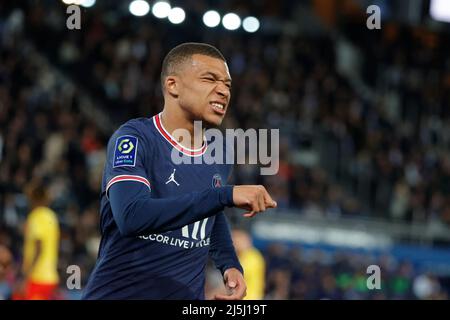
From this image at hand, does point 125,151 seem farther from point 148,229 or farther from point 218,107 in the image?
point 218,107

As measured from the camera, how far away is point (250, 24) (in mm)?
20609

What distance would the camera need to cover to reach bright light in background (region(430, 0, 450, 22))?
54.7 ft

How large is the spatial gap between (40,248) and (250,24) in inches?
451

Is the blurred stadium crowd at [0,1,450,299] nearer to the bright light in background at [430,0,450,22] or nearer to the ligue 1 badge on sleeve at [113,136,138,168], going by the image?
the bright light in background at [430,0,450,22]

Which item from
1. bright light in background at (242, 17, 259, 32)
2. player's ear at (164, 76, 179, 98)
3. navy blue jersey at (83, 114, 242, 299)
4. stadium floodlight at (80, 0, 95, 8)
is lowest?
navy blue jersey at (83, 114, 242, 299)

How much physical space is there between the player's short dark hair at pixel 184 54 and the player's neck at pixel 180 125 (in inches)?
8.2

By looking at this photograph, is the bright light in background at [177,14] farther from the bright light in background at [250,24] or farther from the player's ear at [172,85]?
the player's ear at [172,85]

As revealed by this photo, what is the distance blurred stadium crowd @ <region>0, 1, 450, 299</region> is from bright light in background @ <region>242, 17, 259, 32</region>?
250 millimetres

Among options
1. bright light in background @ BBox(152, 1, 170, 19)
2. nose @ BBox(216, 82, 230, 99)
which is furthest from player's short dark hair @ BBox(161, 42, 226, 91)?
bright light in background @ BBox(152, 1, 170, 19)

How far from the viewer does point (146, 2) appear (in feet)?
51.1

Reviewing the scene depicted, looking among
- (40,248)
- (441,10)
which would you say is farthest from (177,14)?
(40,248)

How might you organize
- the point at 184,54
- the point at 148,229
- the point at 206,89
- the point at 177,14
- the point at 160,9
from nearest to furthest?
1. the point at 148,229
2. the point at 206,89
3. the point at 184,54
4. the point at 160,9
5. the point at 177,14
